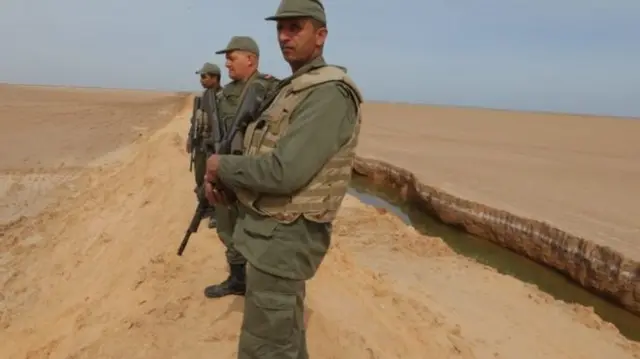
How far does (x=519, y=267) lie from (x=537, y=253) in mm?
313

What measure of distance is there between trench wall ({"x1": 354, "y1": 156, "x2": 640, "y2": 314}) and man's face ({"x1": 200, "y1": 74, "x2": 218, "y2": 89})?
4924 millimetres

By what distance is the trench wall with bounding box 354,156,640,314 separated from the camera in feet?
20.9

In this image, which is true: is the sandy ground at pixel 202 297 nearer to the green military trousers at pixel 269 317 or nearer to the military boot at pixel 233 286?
the military boot at pixel 233 286

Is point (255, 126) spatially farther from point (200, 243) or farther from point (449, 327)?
point (449, 327)

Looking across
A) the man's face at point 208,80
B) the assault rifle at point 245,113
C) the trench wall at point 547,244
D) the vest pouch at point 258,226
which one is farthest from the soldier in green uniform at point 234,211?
the trench wall at point 547,244

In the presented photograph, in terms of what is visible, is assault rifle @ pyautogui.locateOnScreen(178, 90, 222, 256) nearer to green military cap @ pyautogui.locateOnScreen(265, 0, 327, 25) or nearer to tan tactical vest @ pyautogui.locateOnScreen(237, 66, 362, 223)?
tan tactical vest @ pyautogui.locateOnScreen(237, 66, 362, 223)

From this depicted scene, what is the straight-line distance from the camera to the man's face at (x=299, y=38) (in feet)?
6.60

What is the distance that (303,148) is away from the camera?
1886 millimetres

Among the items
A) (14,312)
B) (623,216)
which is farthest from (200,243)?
(623,216)

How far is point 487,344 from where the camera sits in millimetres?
4953

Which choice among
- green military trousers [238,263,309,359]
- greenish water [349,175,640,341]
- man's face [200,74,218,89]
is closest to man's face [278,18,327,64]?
green military trousers [238,263,309,359]

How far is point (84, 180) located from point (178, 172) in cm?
502

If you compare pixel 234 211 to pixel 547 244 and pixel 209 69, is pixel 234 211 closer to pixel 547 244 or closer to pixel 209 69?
pixel 209 69

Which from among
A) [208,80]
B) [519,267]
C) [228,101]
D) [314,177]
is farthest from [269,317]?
[519,267]
